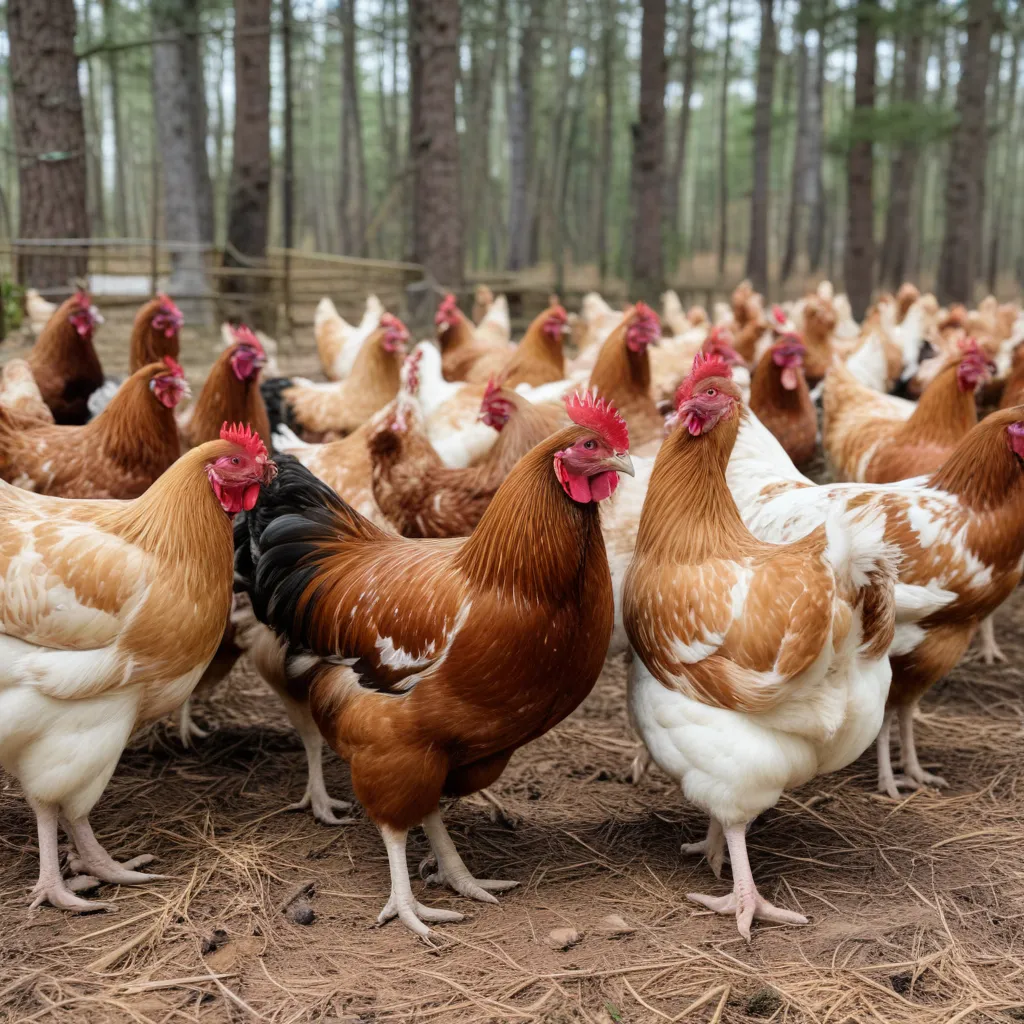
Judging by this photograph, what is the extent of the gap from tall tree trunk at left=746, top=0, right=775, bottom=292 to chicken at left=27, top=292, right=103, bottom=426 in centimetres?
1891

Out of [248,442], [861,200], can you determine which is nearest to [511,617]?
[248,442]

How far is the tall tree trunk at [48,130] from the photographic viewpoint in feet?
29.9

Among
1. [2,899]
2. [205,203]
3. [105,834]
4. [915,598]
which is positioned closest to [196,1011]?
[2,899]

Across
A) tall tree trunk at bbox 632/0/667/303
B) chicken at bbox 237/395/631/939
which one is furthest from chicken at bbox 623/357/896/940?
tall tree trunk at bbox 632/0/667/303

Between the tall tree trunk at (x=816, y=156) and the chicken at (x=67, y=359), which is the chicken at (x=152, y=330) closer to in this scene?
the chicken at (x=67, y=359)

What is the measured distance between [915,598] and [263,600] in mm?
2439

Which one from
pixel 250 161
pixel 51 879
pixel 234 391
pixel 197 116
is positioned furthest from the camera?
pixel 197 116

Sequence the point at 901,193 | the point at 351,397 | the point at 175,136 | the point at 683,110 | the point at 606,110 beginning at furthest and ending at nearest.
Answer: the point at 683,110
the point at 606,110
the point at 901,193
the point at 175,136
the point at 351,397

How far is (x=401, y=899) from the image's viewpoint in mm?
3141

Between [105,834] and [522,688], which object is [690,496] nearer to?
Result: [522,688]

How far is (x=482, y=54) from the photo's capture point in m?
29.1

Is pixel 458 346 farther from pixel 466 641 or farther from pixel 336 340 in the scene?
pixel 466 641

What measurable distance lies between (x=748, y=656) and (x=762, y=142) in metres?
24.2

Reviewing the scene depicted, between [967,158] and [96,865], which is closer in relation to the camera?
[96,865]
